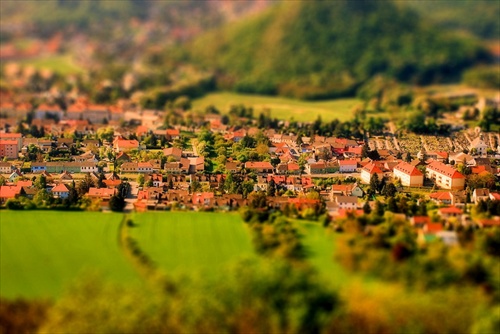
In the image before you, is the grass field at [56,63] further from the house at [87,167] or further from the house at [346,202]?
the house at [346,202]

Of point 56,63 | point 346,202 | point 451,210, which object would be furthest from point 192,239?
point 56,63

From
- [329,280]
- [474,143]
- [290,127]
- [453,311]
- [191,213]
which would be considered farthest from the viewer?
[290,127]

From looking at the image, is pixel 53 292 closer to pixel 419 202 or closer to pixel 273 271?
pixel 273 271

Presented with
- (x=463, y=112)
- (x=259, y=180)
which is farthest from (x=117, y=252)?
(x=463, y=112)

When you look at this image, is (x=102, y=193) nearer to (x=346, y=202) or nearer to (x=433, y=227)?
(x=346, y=202)

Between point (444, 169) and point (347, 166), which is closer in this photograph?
point (444, 169)

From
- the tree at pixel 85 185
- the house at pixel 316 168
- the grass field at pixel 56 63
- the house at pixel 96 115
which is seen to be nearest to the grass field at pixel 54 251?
the tree at pixel 85 185
